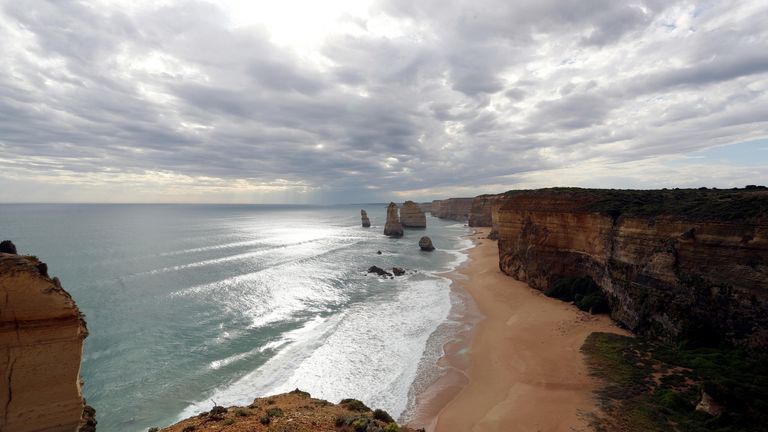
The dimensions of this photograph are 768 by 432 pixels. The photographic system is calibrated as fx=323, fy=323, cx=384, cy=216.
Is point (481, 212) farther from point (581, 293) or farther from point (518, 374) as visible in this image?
point (518, 374)

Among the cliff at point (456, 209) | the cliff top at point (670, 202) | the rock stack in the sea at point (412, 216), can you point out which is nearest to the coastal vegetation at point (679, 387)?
the cliff top at point (670, 202)

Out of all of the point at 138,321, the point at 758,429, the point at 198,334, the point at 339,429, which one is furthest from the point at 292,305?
the point at 758,429

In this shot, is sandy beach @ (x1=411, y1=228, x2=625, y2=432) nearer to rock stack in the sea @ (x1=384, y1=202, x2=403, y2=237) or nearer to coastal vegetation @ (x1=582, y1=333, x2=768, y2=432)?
coastal vegetation @ (x1=582, y1=333, x2=768, y2=432)

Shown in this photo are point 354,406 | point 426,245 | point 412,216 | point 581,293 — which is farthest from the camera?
point 412,216

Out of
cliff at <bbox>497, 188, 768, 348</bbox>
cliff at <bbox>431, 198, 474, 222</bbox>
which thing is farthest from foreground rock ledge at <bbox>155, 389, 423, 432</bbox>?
cliff at <bbox>431, 198, 474, 222</bbox>

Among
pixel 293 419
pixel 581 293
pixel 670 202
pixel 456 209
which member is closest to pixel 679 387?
pixel 670 202

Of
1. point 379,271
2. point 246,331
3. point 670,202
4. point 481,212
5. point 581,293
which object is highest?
point 670,202
